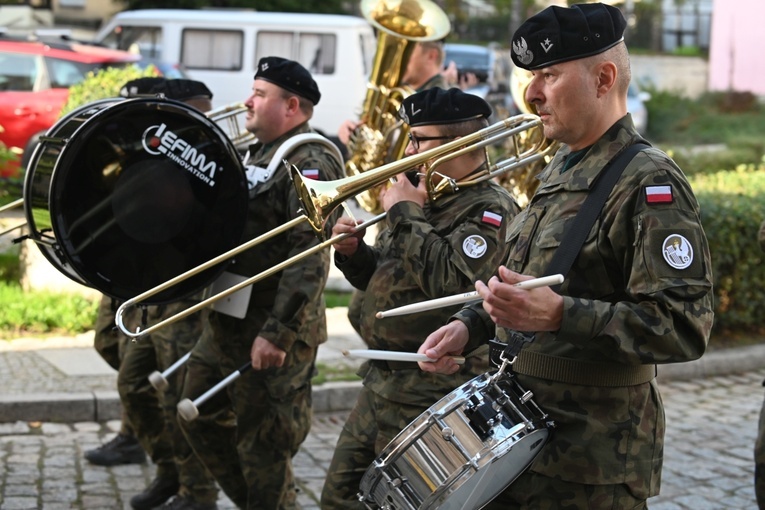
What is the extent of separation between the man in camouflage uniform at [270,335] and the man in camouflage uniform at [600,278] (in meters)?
1.61

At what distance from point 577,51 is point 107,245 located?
2085 millimetres

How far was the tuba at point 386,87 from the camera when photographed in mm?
6500

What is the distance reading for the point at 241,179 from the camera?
4586mm

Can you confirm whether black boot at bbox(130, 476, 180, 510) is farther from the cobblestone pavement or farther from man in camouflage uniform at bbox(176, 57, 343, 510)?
man in camouflage uniform at bbox(176, 57, 343, 510)

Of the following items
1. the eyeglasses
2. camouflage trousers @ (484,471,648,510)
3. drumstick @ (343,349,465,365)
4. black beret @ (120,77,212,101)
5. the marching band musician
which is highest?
black beret @ (120,77,212,101)

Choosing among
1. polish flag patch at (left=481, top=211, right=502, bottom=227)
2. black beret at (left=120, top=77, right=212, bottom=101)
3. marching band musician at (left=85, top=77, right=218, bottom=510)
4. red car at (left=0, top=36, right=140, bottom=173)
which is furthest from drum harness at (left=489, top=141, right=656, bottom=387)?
red car at (left=0, top=36, right=140, bottom=173)

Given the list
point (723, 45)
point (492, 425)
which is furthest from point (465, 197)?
point (723, 45)

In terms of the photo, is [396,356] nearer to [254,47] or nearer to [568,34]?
[568,34]

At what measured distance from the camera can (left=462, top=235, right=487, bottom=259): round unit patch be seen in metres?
3.81

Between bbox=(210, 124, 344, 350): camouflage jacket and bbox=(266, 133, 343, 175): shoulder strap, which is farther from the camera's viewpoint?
bbox=(266, 133, 343, 175): shoulder strap

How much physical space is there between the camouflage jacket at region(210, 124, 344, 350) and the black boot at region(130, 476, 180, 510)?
1.01 m

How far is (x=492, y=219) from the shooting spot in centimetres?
392

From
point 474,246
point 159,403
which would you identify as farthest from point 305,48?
point 474,246

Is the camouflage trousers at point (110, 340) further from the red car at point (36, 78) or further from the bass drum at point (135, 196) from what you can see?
the red car at point (36, 78)
